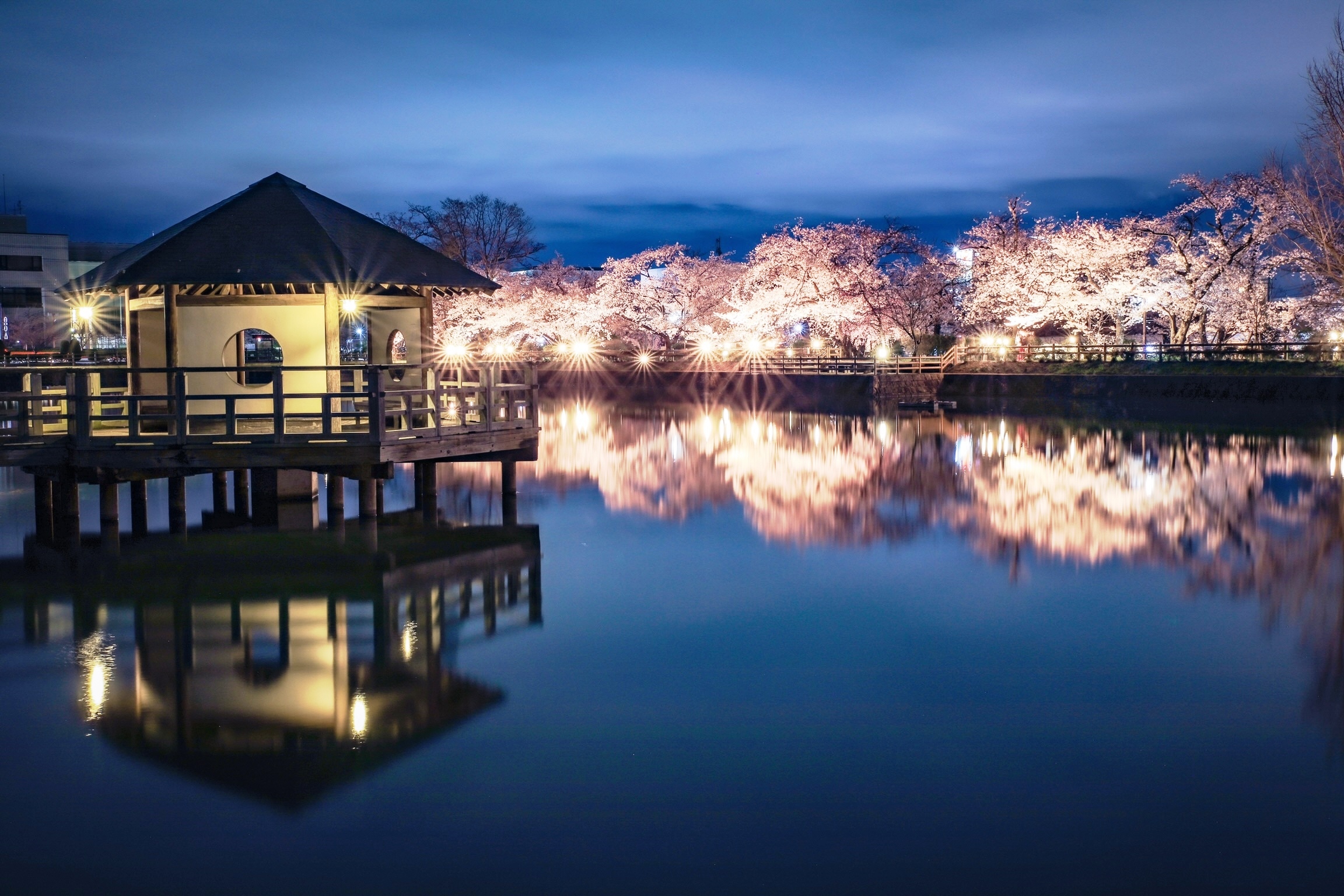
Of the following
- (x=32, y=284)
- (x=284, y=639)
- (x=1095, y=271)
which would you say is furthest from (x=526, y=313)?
(x=284, y=639)

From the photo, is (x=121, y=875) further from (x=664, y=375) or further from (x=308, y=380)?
(x=664, y=375)

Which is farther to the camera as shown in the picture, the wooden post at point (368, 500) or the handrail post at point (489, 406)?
the handrail post at point (489, 406)

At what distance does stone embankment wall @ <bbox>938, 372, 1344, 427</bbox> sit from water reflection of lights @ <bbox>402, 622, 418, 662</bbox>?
3018 centimetres

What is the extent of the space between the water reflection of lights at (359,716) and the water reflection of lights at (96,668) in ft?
6.10

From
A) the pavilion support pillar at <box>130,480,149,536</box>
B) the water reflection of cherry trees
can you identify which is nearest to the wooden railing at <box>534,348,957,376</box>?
the water reflection of cherry trees

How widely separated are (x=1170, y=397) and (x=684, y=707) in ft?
118

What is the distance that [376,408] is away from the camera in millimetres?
14703

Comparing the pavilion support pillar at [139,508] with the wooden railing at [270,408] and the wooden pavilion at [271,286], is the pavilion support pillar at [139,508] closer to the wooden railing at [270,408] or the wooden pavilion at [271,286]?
the wooden railing at [270,408]

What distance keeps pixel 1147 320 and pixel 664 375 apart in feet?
88.9

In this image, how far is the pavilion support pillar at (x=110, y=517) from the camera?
15250 millimetres

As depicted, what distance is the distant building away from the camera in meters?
70.9

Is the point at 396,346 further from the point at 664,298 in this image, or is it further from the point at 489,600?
the point at 664,298

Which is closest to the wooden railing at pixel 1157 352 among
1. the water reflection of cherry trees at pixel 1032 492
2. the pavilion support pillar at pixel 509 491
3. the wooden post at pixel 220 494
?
the water reflection of cherry trees at pixel 1032 492

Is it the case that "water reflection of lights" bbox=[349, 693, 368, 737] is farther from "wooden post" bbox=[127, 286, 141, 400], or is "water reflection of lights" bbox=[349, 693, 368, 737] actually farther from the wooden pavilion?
"wooden post" bbox=[127, 286, 141, 400]
